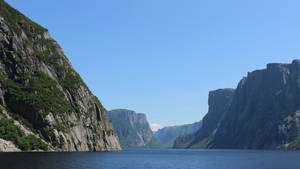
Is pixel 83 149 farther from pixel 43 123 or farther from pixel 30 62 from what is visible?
pixel 30 62

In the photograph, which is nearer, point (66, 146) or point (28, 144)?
point (28, 144)

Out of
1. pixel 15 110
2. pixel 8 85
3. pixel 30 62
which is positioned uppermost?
pixel 30 62

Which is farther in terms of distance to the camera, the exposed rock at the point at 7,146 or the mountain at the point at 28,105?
the mountain at the point at 28,105

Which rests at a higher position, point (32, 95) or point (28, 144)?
point (32, 95)

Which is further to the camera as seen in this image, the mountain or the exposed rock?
the mountain

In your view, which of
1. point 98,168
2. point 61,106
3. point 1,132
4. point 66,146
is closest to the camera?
point 98,168

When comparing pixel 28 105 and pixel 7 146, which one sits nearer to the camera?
pixel 7 146

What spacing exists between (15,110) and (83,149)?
155ft

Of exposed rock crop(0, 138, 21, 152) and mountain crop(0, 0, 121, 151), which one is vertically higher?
mountain crop(0, 0, 121, 151)

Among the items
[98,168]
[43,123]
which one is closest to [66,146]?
[43,123]

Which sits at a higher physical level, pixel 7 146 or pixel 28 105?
pixel 28 105

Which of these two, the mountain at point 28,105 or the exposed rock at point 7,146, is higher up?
the mountain at point 28,105

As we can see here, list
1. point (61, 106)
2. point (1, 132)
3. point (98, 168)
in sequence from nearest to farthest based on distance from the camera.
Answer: point (98, 168) < point (1, 132) < point (61, 106)

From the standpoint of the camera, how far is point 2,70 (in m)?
176
